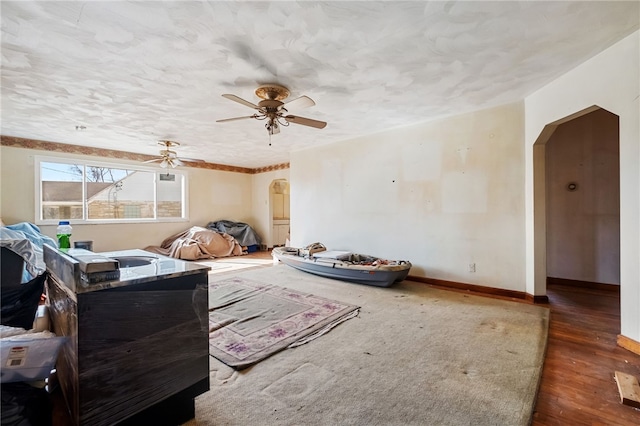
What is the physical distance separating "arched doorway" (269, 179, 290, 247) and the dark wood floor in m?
6.56

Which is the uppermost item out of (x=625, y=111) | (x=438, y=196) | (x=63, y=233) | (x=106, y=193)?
(x=625, y=111)

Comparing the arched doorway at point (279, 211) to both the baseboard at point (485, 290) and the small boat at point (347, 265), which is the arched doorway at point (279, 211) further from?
the baseboard at point (485, 290)

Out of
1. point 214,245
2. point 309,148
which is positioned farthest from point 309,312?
point 214,245

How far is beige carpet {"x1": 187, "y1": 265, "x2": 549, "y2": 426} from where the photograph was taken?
1.48m

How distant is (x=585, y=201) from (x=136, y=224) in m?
8.60

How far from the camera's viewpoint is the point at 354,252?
5.01 meters

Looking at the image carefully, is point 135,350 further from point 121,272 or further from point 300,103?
point 300,103

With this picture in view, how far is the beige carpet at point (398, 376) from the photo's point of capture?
1.48 meters

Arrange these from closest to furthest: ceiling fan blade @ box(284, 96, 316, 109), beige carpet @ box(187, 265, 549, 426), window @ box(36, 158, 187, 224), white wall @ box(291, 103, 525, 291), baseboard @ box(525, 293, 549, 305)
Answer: beige carpet @ box(187, 265, 549, 426), ceiling fan blade @ box(284, 96, 316, 109), baseboard @ box(525, 293, 549, 305), white wall @ box(291, 103, 525, 291), window @ box(36, 158, 187, 224)

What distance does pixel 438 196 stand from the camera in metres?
4.02

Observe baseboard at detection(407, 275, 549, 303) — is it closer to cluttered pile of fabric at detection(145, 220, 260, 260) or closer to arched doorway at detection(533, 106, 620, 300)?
arched doorway at detection(533, 106, 620, 300)

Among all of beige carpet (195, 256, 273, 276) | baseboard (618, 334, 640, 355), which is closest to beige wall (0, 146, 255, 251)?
beige carpet (195, 256, 273, 276)

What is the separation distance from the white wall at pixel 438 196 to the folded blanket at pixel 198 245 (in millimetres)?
2790

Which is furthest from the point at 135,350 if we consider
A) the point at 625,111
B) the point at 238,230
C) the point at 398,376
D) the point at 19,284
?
the point at 238,230
